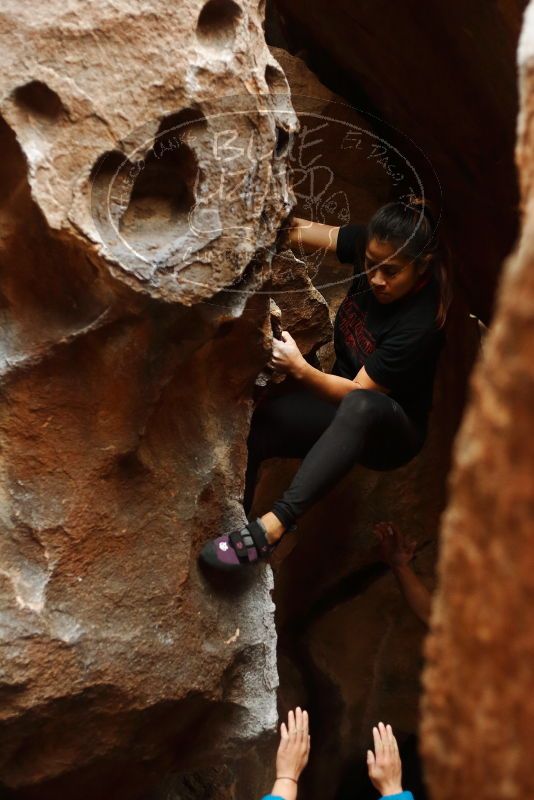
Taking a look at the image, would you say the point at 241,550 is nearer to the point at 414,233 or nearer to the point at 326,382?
the point at 326,382

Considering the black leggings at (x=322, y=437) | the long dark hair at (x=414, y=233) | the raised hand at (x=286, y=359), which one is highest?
the long dark hair at (x=414, y=233)

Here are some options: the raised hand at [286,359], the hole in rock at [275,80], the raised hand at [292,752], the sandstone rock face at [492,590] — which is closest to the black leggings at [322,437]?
the raised hand at [286,359]

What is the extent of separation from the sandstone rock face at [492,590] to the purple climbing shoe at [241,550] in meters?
1.18

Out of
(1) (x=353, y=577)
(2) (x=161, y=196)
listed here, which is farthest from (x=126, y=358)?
(1) (x=353, y=577)

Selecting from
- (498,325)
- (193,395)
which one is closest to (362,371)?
(193,395)

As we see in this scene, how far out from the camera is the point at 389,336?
2.40 meters

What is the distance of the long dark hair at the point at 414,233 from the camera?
91.7 inches

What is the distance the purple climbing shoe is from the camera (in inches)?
85.1

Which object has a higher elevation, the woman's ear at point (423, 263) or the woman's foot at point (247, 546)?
the woman's ear at point (423, 263)

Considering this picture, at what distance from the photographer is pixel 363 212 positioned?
3236 mm

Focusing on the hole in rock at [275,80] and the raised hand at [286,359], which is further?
the raised hand at [286,359]

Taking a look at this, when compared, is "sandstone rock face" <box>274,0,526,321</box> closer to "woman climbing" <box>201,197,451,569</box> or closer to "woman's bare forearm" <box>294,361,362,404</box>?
"woman climbing" <box>201,197,451,569</box>

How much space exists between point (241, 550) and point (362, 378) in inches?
19.1

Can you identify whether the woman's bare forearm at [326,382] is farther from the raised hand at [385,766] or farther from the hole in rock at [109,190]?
the raised hand at [385,766]
